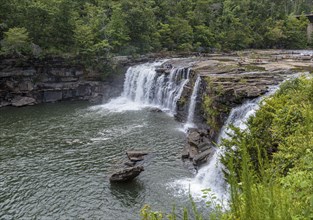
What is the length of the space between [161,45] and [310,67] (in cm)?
2316

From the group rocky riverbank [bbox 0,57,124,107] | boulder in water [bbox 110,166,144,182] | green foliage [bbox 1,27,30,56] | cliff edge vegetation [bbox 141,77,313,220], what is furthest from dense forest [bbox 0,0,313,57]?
cliff edge vegetation [bbox 141,77,313,220]

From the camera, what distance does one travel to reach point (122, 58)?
115 ft

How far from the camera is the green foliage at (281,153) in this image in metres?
3.42

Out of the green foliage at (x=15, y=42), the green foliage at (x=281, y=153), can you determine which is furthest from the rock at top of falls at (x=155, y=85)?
the green foliage at (x=281, y=153)

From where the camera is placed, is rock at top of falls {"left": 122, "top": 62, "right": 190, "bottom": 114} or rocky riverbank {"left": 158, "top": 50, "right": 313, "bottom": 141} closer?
rocky riverbank {"left": 158, "top": 50, "right": 313, "bottom": 141}

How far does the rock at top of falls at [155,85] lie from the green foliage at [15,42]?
36.2 feet

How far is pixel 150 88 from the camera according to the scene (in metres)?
29.8

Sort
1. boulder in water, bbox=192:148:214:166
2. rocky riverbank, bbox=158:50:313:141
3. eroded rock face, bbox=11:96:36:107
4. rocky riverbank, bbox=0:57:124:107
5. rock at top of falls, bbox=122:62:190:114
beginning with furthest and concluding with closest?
1. rocky riverbank, bbox=0:57:124:107
2. eroded rock face, bbox=11:96:36:107
3. rock at top of falls, bbox=122:62:190:114
4. rocky riverbank, bbox=158:50:313:141
5. boulder in water, bbox=192:148:214:166

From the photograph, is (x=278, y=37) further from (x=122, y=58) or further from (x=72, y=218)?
(x=72, y=218)

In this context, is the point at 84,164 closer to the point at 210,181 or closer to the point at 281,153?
the point at 210,181

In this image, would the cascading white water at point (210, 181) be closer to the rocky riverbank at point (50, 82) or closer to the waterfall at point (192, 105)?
the waterfall at point (192, 105)

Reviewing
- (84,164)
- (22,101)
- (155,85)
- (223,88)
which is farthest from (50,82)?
(223,88)

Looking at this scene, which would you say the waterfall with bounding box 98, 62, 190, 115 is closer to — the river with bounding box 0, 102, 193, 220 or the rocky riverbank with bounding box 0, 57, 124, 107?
the rocky riverbank with bounding box 0, 57, 124, 107

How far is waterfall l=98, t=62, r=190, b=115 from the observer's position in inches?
1054
